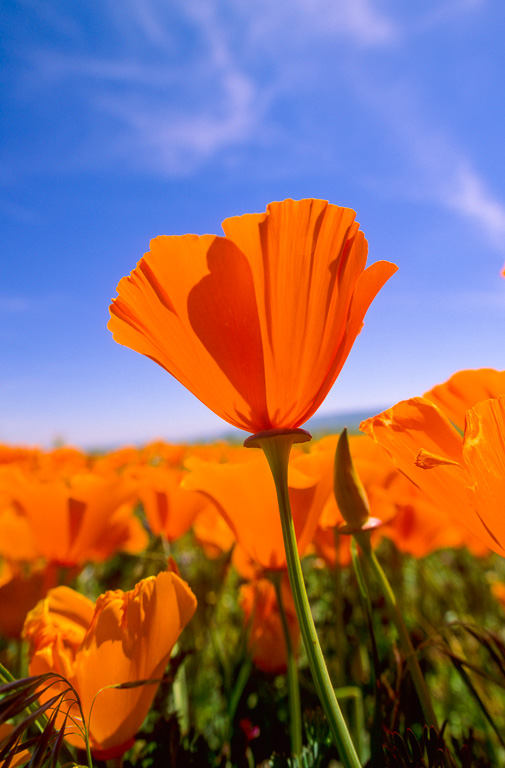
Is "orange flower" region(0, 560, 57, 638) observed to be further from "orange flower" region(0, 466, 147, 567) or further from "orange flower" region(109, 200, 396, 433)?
"orange flower" region(109, 200, 396, 433)

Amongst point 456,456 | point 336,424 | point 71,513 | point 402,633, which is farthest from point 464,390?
point 336,424

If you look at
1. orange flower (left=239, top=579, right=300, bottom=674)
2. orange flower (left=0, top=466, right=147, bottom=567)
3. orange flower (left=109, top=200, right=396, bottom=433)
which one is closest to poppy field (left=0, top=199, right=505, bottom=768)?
orange flower (left=109, top=200, right=396, bottom=433)

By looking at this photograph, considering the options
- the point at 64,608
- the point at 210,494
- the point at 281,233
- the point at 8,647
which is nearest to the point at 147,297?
the point at 281,233

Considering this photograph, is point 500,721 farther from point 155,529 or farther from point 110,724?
point 110,724

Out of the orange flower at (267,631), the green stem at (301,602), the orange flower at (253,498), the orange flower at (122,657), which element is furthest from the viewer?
the orange flower at (267,631)

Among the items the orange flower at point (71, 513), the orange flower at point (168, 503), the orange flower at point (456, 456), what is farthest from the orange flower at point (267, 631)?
the orange flower at point (456, 456)

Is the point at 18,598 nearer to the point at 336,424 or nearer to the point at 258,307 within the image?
the point at 258,307

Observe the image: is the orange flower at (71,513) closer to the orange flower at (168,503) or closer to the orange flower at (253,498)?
the orange flower at (168,503)
